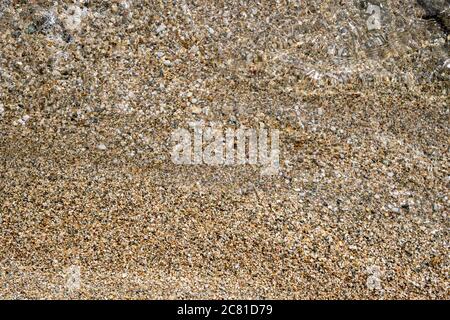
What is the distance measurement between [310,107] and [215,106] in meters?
0.57

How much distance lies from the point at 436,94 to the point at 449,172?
23.2 inches

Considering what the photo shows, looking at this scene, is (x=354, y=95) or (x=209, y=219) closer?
(x=209, y=219)

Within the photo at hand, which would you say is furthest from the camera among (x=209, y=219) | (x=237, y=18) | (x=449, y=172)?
(x=237, y=18)

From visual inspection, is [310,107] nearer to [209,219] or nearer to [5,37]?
[209,219]


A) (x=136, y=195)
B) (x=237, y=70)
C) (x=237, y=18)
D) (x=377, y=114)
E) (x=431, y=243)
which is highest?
(x=237, y=18)

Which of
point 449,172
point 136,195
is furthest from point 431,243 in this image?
point 136,195

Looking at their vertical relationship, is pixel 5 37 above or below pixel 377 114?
above

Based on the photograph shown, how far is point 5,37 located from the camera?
3225mm

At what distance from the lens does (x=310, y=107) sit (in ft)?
10.8

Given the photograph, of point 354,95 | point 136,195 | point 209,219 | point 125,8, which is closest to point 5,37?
point 125,8

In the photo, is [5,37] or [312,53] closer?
[5,37]

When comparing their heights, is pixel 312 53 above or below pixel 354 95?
above

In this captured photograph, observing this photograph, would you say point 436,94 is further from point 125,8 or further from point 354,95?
point 125,8

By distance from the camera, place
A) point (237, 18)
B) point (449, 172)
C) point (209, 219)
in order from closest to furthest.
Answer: point (209, 219) < point (449, 172) < point (237, 18)
